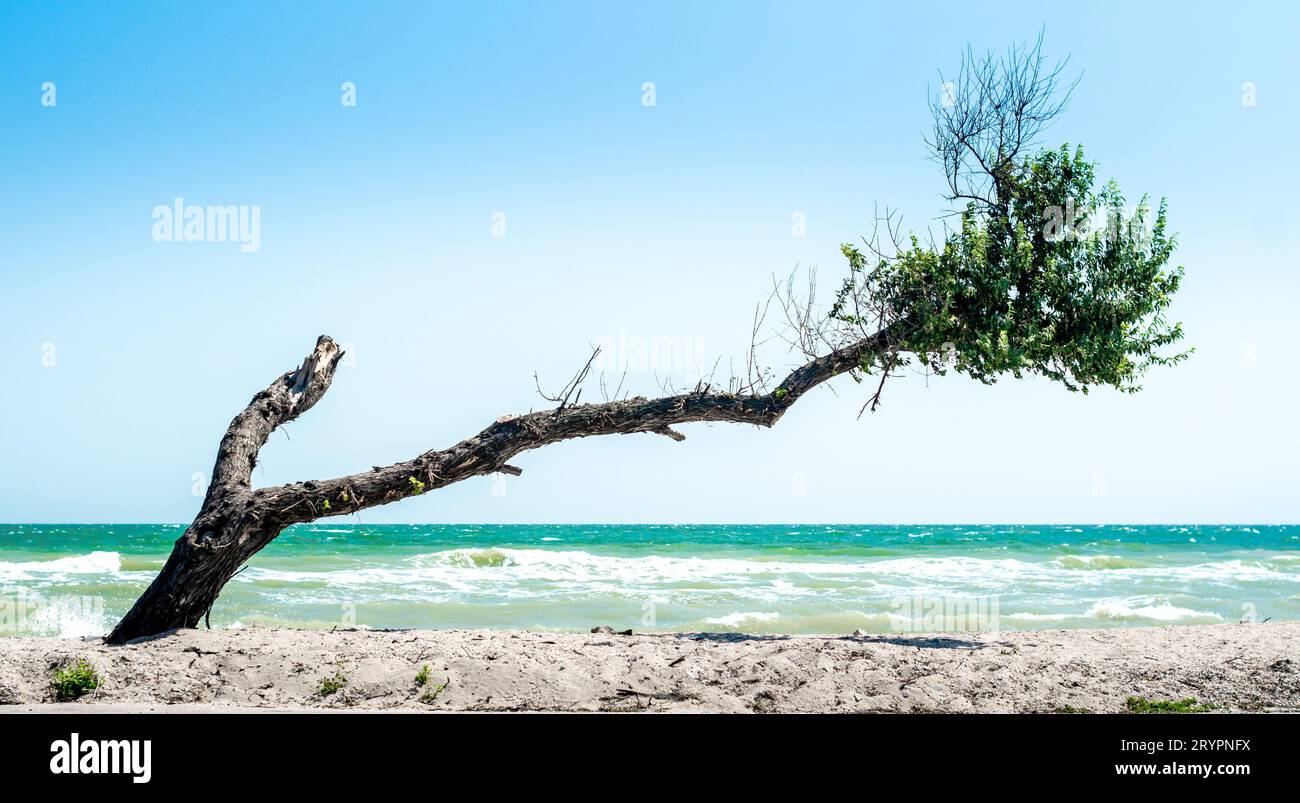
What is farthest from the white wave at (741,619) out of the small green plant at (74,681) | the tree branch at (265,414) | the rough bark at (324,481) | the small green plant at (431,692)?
the small green plant at (74,681)

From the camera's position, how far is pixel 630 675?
316 inches

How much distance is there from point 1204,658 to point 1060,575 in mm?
19402

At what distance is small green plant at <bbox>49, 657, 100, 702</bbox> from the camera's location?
7613 mm

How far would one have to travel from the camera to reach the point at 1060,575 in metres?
26.7

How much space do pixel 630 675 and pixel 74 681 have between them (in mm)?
4608

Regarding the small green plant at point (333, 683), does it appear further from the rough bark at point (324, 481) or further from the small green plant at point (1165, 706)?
the small green plant at point (1165, 706)

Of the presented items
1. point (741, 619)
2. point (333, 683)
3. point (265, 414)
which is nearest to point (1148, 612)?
point (741, 619)

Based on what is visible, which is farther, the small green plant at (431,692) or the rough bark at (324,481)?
the rough bark at (324,481)

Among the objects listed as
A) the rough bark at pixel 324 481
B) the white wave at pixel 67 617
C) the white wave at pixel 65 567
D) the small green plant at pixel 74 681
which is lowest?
the white wave at pixel 65 567

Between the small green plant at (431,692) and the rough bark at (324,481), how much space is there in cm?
243

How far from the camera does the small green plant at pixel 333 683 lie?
774 centimetres
